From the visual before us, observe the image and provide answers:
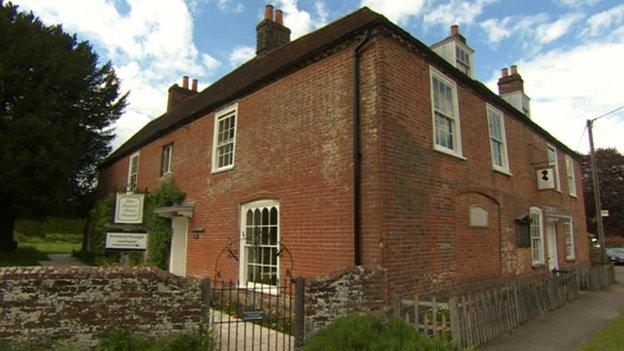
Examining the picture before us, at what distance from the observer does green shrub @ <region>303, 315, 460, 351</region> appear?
496 cm

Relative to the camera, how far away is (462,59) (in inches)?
496

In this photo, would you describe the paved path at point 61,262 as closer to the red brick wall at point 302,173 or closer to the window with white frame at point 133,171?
the window with white frame at point 133,171

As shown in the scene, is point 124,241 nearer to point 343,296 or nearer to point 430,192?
point 343,296

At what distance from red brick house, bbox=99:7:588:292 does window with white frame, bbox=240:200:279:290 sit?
1.7 inches

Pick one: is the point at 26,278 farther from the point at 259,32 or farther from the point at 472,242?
the point at 259,32

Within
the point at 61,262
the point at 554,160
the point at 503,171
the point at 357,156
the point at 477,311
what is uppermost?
the point at 554,160

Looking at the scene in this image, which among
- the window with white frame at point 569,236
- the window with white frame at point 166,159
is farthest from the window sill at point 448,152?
the window with white frame at point 569,236

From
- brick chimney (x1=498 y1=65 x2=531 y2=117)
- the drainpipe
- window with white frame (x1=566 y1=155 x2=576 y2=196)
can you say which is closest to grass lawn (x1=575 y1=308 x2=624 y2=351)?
the drainpipe

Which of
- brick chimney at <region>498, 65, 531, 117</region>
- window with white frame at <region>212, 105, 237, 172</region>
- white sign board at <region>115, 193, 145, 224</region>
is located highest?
brick chimney at <region>498, 65, 531, 117</region>

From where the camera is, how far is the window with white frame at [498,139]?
43.1 ft

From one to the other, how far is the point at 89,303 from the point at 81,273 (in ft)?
1.42

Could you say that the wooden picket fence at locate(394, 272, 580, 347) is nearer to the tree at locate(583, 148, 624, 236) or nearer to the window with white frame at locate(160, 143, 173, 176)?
the window with white frame at locate(160, 143, 173, 176)

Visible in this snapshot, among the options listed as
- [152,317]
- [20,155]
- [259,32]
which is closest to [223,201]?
[152,317]

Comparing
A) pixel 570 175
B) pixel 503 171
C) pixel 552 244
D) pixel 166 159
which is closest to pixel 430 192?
pixel 503 171
